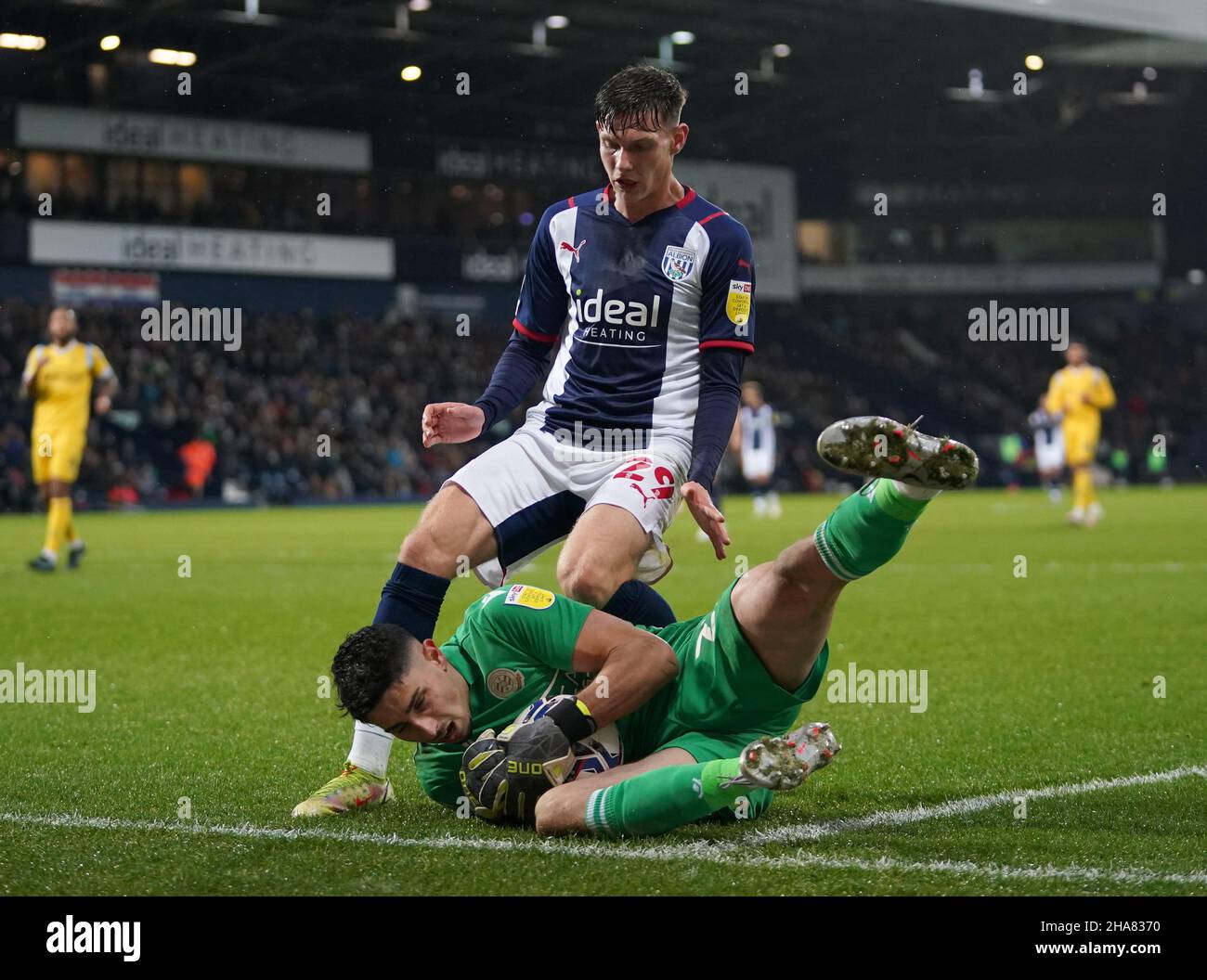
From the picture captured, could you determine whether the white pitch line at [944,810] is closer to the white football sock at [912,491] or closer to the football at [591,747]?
the football at [591,747]

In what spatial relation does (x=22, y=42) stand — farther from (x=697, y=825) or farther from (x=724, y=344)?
(x=697, y=825)

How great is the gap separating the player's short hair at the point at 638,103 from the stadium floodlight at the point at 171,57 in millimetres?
26080

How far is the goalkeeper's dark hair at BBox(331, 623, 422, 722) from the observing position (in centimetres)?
393

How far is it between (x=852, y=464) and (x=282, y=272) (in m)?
29.6

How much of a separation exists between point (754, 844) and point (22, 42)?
27.8 m

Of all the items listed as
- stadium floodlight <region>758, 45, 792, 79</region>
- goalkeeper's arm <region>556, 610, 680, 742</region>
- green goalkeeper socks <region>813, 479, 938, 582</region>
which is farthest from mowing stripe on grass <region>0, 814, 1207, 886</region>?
stadium floodlight <region>758, 45, 792, 79</region>

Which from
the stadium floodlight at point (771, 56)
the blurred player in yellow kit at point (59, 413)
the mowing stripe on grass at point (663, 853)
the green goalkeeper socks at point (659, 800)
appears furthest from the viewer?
the stadium floodlight at point (771, 56)

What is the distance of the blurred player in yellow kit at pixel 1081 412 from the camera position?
20156 mm

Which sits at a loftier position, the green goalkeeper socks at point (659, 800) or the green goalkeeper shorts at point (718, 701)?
the green goalkeeper shorts at point (718, 701)

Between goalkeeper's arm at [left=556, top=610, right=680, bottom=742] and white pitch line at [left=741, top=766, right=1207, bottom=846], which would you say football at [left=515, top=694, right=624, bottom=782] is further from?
white pitch line at [left=741, top=766, right=1207, bottom=846]

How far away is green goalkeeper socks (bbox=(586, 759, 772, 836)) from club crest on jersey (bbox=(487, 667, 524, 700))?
474 millimetres

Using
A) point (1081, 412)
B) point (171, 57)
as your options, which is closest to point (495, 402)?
point (1081, 412)

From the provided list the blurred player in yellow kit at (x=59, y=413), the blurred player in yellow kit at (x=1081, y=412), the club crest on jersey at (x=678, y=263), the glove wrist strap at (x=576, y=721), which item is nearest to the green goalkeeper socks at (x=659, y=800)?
the glove wrist strap at (x=576, y=721)
